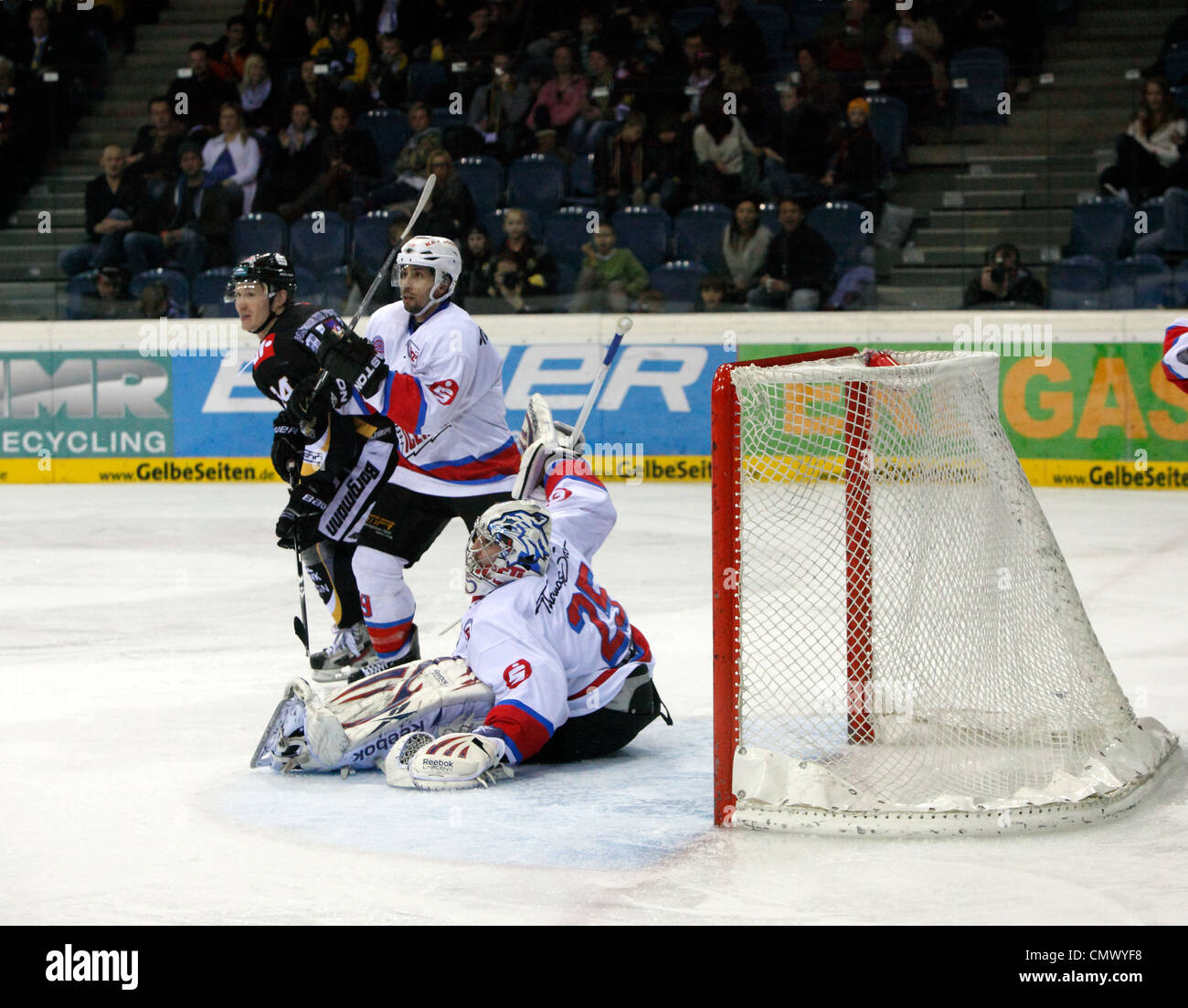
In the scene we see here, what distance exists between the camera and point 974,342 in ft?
36.0

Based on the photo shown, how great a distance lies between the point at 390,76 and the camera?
12953 mm

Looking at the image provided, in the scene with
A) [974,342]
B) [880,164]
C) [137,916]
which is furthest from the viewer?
[880,164]

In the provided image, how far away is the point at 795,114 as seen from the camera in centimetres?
1186

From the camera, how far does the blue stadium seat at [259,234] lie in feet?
40.6

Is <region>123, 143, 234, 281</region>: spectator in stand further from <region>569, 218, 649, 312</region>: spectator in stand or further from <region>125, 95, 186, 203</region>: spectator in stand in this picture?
<region>569, 218, 649, 312</region>: spectator in stand

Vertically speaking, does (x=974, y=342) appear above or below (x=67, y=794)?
above

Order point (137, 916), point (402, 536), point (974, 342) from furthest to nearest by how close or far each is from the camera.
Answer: point (974, 342), point (402, 536), point (137, 916)

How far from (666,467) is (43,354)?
4.26 m

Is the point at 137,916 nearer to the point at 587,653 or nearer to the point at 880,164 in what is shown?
the point at 587,653

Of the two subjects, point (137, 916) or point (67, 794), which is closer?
point (137, 916)

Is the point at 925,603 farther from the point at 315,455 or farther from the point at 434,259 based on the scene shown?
the point at 315,455

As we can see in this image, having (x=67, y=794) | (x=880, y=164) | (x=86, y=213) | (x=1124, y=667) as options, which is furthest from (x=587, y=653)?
(x=86, y=213)

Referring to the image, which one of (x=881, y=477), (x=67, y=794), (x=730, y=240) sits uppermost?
(x=730, y=240)

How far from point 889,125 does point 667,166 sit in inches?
59.2
